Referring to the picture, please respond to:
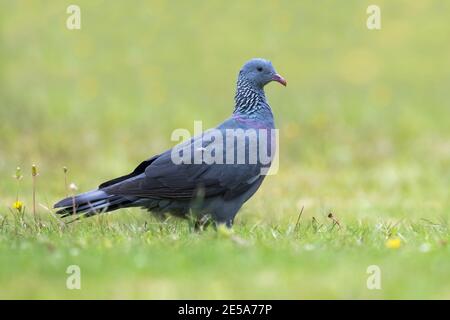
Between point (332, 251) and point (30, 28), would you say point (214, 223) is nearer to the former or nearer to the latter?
point (332, 251)

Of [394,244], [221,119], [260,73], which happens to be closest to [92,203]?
[260,73]

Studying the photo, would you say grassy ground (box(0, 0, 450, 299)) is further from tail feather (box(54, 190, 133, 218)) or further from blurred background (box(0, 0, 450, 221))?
tail feather (box(54, 190, 133, 218))

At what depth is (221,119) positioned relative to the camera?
1535 cm

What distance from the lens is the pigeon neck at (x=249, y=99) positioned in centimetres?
805

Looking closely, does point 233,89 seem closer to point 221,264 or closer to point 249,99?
point 249,99

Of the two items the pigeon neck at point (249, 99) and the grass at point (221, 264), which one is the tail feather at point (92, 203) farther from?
the pigeon neck at point (249, 99)

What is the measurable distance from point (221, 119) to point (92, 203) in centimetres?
812

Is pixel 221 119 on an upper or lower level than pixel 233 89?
lower

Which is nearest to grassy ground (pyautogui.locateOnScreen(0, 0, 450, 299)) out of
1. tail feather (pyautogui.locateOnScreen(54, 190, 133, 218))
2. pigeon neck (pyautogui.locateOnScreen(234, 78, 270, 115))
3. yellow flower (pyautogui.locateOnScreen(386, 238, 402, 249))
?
yellow flower (pyautogui.locateOnScreen(386, 238, 402, 249))

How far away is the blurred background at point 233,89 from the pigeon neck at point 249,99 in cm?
269

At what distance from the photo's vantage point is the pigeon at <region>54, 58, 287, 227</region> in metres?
7.36

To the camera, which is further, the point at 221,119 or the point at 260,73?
the point at 221,119

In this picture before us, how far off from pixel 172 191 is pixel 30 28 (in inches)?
433

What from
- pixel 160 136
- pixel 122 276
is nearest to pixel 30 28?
pixel 160 136
